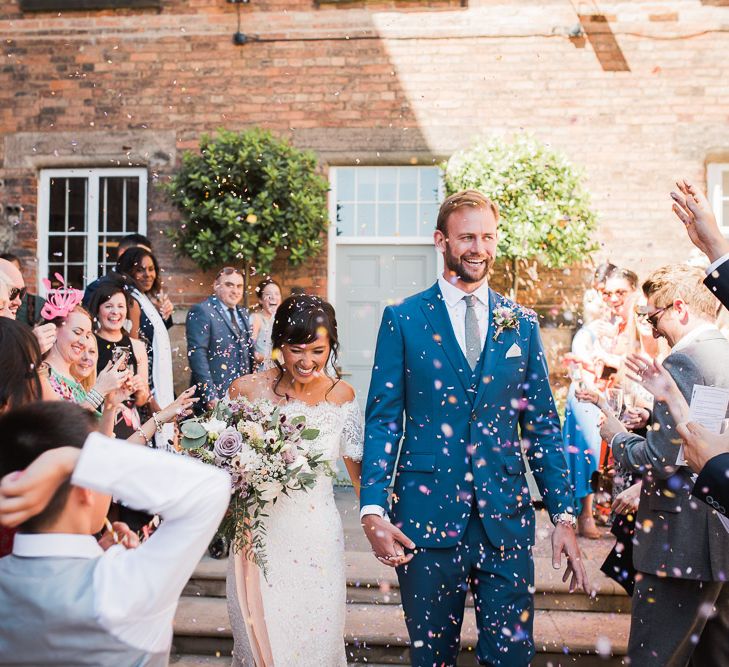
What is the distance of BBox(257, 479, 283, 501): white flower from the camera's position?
10.7 ft

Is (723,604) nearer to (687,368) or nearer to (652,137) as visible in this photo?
(687,368)

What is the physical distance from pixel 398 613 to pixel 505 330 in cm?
216

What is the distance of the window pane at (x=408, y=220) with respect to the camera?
8453 millimetres

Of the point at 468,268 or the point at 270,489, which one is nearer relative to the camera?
the point at 468,268

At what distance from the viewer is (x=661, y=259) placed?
7980 millimetres

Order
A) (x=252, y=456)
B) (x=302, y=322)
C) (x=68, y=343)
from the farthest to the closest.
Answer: (x=68, y=343) < (x=302, y=322) < (x=252, y=456)

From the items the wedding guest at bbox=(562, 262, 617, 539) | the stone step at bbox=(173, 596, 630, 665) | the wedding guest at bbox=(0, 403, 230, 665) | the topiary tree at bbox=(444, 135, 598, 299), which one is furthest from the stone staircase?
the topiary tree at bbox=(444, 135, 598, 299)

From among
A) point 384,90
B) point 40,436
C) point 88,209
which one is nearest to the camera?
point 40,436

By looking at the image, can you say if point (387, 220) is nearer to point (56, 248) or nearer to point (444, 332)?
point (56, 248)

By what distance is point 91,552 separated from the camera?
1.59 metres

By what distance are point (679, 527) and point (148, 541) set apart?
2.23 m

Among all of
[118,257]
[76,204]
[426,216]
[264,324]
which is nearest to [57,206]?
[76,204]

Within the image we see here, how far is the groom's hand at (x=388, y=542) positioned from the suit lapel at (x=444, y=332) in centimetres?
54

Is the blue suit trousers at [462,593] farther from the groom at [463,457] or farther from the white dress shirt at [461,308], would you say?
the white dress shirt at [461,308]
